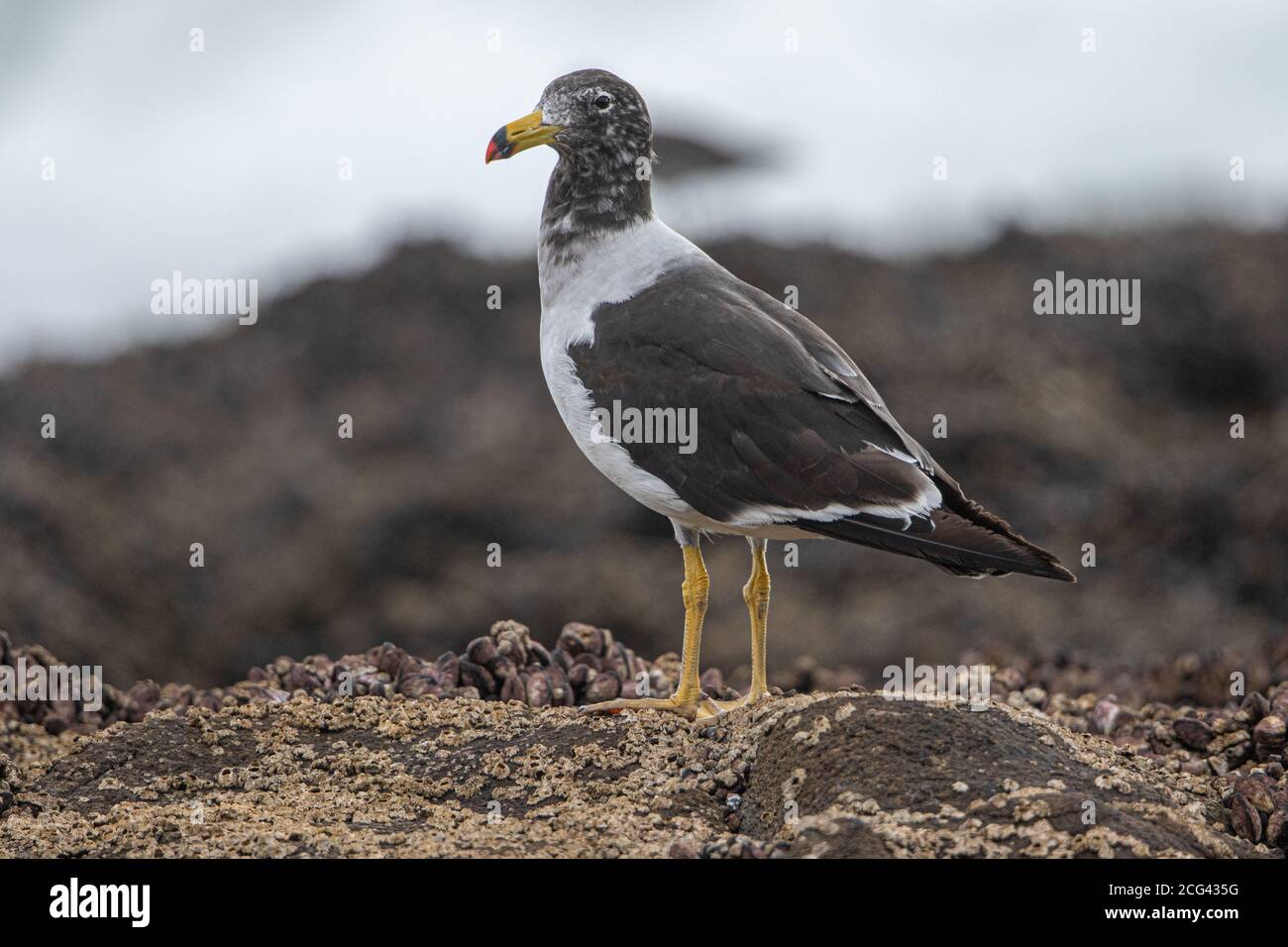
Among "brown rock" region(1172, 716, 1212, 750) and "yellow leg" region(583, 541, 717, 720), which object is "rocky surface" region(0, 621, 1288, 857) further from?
"yellow leg" region(583, 541, 717, 720)

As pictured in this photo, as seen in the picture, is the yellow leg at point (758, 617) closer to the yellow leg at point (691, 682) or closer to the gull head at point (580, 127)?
the yellow leg at point (691, 682)

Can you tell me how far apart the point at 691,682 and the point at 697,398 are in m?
1.43

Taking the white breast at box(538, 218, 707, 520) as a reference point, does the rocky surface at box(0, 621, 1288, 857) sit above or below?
below

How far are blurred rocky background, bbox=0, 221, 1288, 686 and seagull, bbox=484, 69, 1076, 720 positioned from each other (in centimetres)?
329

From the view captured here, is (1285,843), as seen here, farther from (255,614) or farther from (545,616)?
(255,614)

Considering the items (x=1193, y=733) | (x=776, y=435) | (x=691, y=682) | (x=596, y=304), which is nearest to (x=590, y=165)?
(x=596, y=304)

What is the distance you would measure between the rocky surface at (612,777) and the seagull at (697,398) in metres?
0.67

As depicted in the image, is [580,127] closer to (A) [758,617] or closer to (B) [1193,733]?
(A) [758,617]

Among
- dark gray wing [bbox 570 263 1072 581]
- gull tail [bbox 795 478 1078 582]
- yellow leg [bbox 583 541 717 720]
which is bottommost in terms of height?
yellow leg [bbox 583 541 717 720]

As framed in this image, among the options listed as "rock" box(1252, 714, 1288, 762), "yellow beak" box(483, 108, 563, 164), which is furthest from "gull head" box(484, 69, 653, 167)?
"rock" box(1252, 714, 1288, 762)

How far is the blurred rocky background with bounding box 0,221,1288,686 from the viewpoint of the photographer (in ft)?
Result: 44.3

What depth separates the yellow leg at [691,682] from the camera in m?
6.63

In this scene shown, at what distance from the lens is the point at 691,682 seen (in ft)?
21.9

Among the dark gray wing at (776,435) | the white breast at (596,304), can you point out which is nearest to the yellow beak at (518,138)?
the white breast at (596,304)
